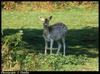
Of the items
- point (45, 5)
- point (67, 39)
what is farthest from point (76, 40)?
point (45, 5)

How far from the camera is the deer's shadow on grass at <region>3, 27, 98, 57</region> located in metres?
15.7

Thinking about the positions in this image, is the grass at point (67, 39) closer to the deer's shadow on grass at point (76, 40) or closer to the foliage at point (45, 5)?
the deer's shadow on grass at point (76, 40)

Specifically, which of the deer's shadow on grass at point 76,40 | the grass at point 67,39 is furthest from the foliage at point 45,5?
the deer's shadow on grass at point 76,40

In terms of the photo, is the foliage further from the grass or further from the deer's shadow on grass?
the deer's shadow on grass

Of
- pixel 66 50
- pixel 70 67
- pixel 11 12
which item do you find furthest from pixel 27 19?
pixel 70 67

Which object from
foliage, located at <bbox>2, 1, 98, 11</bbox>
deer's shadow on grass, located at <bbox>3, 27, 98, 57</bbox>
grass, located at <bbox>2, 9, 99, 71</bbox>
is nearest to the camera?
grass, located at <bbox>2, 9, 99, 71</bbox>

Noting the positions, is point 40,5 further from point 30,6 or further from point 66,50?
point 66,50

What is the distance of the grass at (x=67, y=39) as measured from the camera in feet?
38.8

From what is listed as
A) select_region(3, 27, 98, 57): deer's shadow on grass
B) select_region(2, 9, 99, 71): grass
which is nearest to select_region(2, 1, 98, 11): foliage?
select_region(2, 9, 99, 71): grass

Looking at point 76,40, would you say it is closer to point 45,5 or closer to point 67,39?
point 67,39

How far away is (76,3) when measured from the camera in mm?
31672

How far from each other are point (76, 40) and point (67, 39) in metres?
0.50

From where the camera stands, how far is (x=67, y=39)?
18.4m

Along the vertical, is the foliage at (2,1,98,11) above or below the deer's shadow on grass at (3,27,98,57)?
above
